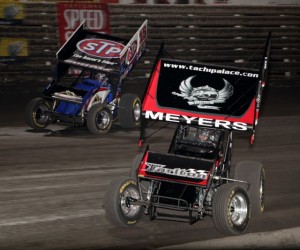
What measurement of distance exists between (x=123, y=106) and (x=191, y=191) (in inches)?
267

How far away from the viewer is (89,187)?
33.9ft

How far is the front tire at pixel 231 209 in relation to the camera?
7898mm

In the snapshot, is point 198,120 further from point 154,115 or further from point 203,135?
point 154,115

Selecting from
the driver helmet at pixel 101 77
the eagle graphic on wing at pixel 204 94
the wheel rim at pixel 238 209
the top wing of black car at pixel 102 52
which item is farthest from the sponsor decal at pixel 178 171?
the driver helmet at pixel 101 77

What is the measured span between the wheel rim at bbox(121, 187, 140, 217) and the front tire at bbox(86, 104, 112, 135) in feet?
19.8

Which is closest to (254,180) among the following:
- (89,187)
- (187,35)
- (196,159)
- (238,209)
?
(238,209)

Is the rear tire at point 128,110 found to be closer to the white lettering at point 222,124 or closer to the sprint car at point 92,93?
the sprint car at point 92,93

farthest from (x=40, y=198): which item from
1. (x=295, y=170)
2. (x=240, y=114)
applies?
(x=295, y=170)

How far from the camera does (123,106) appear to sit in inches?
587

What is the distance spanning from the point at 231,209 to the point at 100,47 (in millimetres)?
7458

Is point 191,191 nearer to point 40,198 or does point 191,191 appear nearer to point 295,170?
point 40,198

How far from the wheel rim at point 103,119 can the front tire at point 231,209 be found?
259 inches

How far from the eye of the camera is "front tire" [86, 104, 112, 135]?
46.8 ft

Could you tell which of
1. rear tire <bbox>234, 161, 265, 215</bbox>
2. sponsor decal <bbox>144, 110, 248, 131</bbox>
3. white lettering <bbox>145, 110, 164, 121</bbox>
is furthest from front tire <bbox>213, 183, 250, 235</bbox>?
white lettering <bbox>145, 110, 164, 121</bbox>
